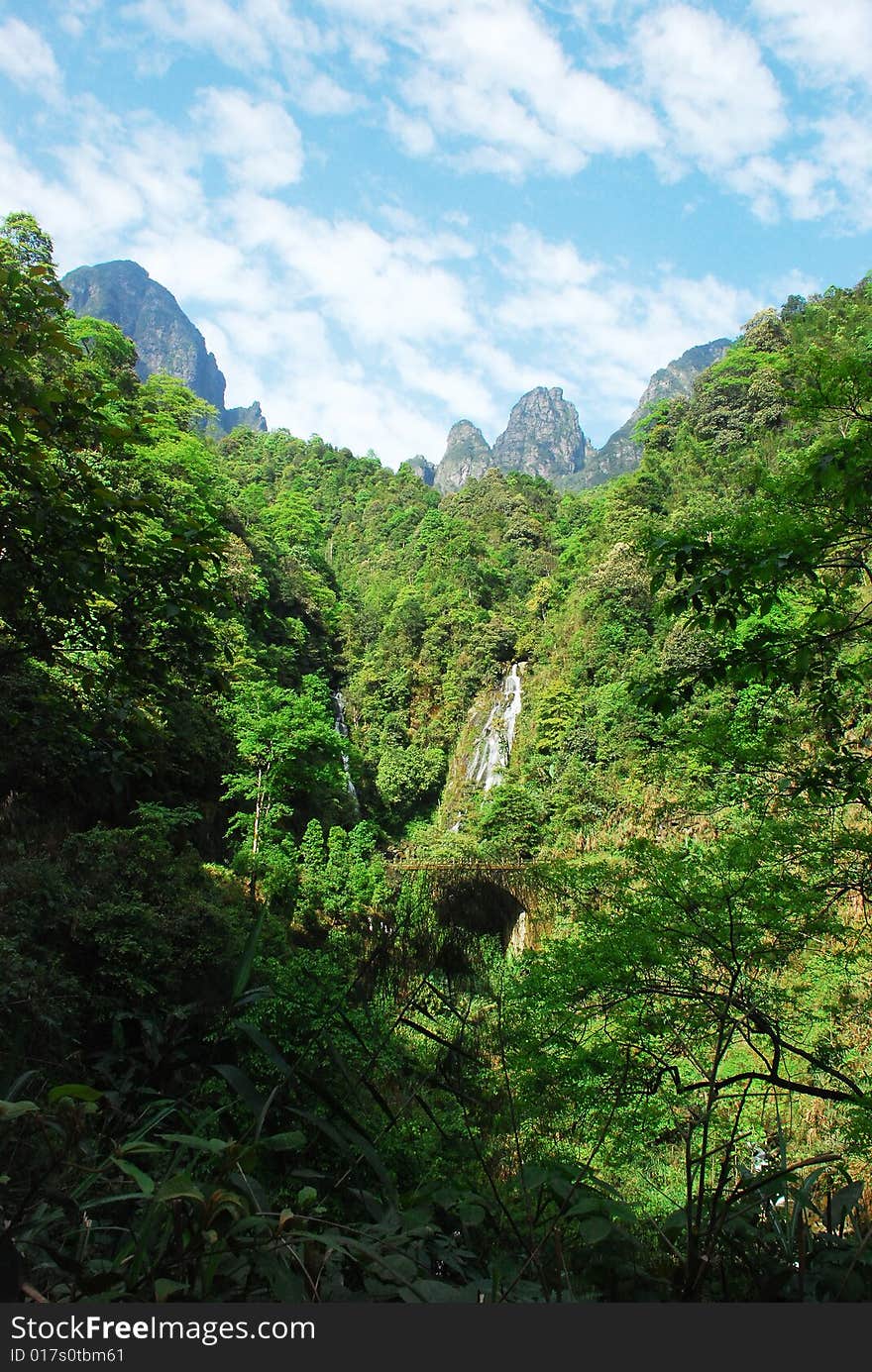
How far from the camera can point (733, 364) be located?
29000 millimetres

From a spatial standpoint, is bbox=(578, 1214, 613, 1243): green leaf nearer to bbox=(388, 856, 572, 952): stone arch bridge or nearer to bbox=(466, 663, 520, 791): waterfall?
bbox=(388, 856, 572, 952): stone arch bridge

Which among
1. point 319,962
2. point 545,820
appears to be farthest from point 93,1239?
point 545,820

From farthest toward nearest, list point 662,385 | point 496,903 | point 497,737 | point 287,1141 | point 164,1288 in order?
point 662,385
point 497,737
point 496,903
point 287,1141
point 164,1288

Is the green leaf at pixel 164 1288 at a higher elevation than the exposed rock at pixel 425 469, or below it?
below

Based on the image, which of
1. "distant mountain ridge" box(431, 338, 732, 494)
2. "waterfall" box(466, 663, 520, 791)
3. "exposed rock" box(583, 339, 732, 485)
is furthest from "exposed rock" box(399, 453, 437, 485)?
"waterfall" box(466, 663, 520, 791)

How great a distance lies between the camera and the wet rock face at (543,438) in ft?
381

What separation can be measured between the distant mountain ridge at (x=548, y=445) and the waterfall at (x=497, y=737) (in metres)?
81.1

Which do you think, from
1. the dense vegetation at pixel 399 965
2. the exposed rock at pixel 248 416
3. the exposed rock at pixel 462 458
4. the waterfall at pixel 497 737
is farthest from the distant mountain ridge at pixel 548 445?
the dense vegetation at pixel 399 965

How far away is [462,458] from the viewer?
388 feet

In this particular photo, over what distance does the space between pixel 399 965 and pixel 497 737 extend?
76.8 ft

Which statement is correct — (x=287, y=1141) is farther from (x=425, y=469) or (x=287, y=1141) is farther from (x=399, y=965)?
(x=425, y=469)

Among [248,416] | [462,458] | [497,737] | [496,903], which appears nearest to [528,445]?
[462,458]

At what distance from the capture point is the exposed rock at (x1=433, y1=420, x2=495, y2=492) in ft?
378

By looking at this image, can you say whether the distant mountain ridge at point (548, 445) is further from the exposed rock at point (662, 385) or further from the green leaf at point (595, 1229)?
the green leaf at point (595, 1229)
